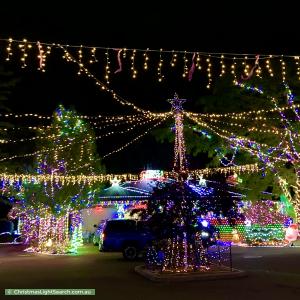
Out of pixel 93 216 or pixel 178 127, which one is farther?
pixel 93 216

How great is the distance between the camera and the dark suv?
816 inches

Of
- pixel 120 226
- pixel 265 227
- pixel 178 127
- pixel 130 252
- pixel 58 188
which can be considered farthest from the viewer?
pixel 265 227

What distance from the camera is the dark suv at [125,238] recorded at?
68.0 ft

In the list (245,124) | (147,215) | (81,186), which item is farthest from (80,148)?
(147,215)

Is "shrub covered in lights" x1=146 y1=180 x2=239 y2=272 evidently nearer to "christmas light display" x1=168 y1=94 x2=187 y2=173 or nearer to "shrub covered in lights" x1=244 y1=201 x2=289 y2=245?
"christmas light display" x1=168 y1=94 x2=187 y2=173

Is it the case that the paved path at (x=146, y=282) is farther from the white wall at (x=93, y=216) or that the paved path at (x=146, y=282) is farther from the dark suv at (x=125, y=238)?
the white wall at (x=93, y=216)

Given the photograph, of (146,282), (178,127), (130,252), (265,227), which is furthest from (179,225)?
(265,227)

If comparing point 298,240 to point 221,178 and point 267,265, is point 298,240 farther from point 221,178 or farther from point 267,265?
point 221,178

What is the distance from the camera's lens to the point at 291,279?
12664mm

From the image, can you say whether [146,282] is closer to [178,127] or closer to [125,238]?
[125,238]

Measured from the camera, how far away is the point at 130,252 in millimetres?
20688

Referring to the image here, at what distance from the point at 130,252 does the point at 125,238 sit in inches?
25.5

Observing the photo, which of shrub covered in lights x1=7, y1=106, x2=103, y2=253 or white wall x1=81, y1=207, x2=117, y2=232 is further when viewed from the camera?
white wall x1=81, y1=207, x2=117, y2=232

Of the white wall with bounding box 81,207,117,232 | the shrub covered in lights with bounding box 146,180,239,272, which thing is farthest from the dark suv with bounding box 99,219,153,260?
the white wall with bounding box 81,207,117,232
